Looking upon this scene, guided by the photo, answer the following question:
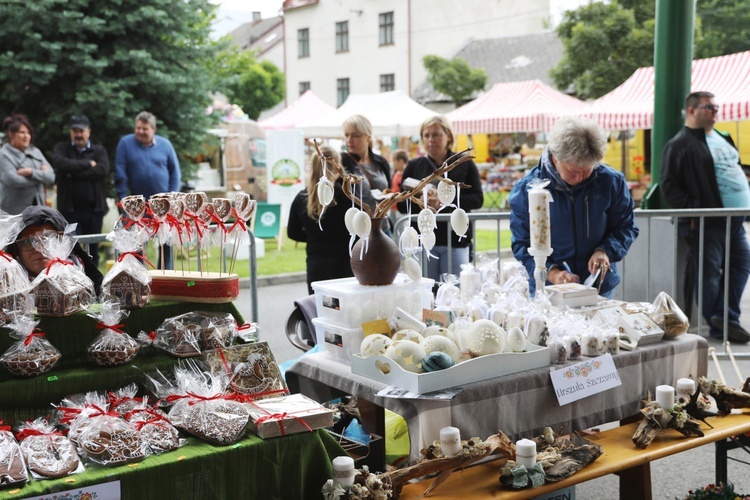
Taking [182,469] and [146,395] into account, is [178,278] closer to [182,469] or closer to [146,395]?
[146,395]

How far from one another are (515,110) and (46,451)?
17.7m

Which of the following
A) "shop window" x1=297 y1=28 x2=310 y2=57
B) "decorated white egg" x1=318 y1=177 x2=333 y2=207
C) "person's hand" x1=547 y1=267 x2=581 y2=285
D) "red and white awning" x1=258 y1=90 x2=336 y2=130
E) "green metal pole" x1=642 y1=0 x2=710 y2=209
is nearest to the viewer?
"decorated white egg" x1=318 y1=177 x2=333 y2=207

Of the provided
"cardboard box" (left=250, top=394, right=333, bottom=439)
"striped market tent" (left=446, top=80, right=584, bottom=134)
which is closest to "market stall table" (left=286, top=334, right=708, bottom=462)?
"cardboard box" (left=250, top=394, right=333, bottom=439)

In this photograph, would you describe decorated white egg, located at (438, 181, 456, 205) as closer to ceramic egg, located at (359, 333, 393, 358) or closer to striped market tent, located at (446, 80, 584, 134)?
ceramic egg, located at (359, 333, 393, 358)

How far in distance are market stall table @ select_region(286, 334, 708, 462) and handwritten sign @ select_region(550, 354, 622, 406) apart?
0.03 meters

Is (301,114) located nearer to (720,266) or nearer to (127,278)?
(720,266)

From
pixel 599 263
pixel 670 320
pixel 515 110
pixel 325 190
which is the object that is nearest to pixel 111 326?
pixel 325 190

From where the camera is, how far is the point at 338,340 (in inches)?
124

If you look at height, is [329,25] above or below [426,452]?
above

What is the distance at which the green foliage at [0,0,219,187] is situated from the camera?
1020cm

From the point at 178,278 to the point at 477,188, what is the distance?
3.74 meters

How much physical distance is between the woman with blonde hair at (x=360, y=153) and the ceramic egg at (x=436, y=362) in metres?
3.05

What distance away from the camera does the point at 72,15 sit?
32.7ft

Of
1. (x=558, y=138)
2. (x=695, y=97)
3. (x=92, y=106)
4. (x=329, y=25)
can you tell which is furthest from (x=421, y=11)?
(x=558, y=138)
